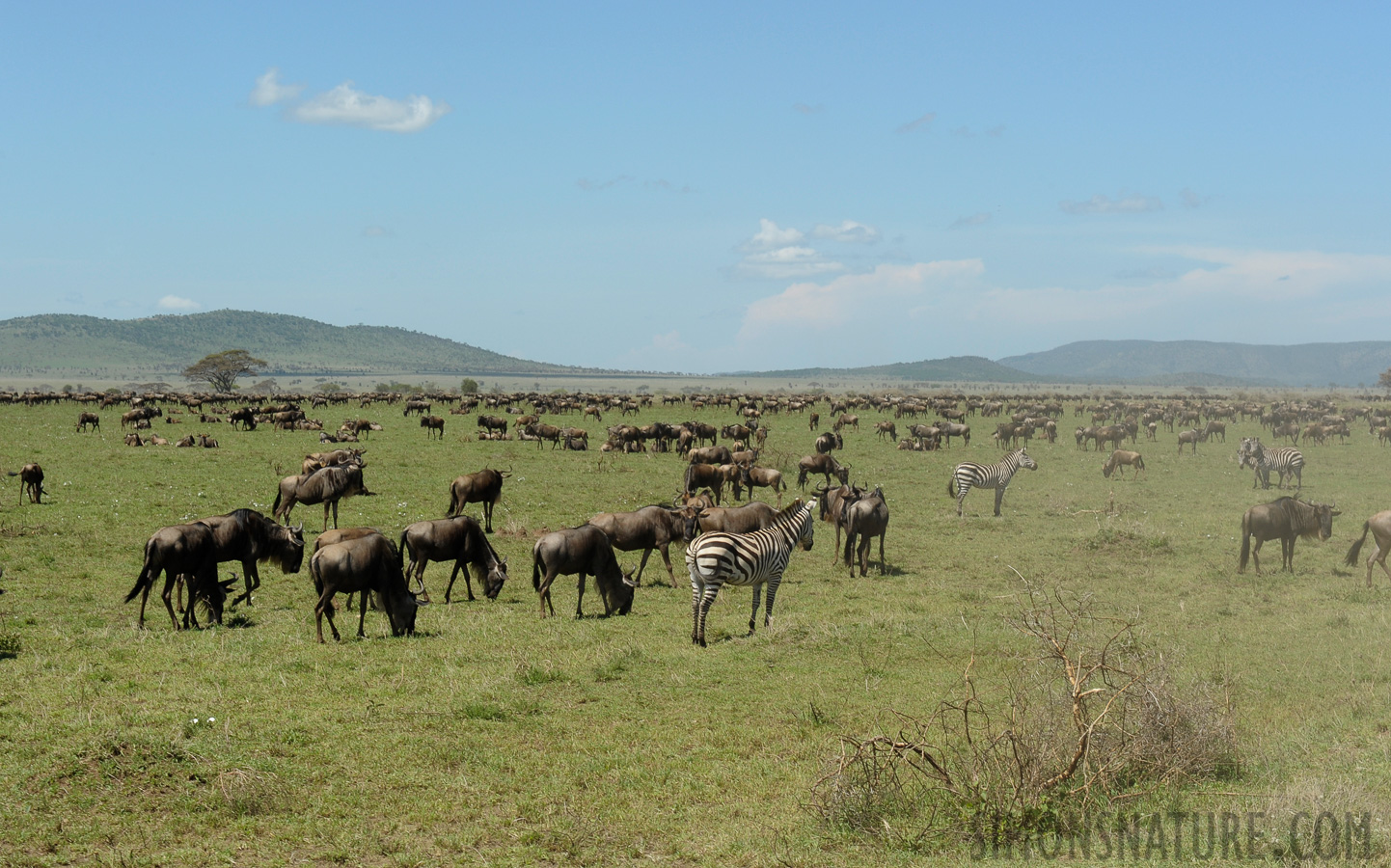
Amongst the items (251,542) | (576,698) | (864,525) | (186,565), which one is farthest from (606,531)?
(186,565)

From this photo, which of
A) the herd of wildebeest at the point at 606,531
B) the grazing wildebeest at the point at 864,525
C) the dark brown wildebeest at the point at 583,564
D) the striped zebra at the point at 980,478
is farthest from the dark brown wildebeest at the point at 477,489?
the striped zebra at the point at 980,478

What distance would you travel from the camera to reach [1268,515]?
19.7m

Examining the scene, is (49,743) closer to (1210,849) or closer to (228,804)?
(228,804)

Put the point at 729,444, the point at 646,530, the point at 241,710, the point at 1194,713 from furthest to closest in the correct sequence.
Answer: the point at 729,444, the point at 646,530, the point at 241,710, the point at 1194,713

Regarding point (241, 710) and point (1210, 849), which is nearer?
point (1210, 849)

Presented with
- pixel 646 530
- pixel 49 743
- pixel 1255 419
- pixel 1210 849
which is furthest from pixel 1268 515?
pixel 1255 419

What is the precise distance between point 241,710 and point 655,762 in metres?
4.31

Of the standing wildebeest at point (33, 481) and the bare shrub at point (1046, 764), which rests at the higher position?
the standing wildebeest at point (33, 481)

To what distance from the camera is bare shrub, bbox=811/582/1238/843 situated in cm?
735

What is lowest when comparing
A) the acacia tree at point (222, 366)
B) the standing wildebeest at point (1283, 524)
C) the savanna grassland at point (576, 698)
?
the savanna grassland at point (576, 698)

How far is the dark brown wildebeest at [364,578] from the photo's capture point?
41.5ft

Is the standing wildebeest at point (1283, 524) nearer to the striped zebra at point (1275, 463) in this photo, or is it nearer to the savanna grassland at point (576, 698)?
the savanna grassland at point (576, 698)

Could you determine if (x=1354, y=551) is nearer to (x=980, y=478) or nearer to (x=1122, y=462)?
(x=980, y=478)

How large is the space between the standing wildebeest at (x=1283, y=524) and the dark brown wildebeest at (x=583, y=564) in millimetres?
12861
